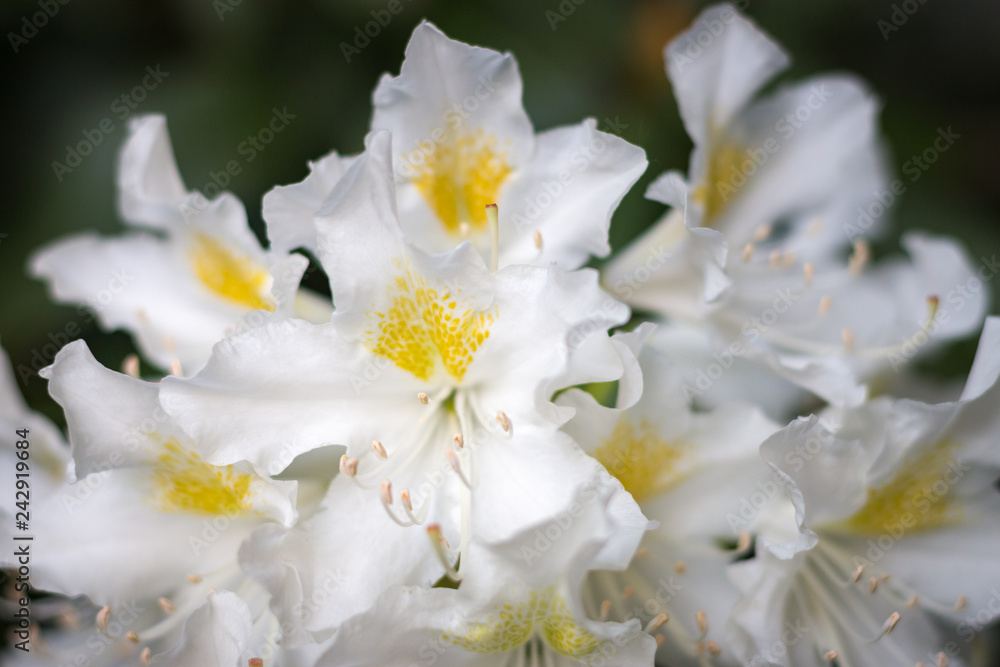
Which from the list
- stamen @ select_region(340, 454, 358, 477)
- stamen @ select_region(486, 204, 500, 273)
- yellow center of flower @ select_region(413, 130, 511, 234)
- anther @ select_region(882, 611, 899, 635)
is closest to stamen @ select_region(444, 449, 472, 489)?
stamen @ select_region(340, 454, 358, 477)

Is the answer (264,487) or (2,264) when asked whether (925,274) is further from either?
(2,264)

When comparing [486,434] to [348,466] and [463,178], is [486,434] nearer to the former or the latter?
[348,466]

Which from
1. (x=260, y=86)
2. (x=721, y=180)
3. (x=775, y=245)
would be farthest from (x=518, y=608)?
(x=260, y=86)

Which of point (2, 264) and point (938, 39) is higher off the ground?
point (2, 264)

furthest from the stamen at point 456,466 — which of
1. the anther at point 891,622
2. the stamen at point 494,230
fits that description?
the anther at point 891,622

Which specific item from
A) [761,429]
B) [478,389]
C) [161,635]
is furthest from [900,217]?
[161,635]
